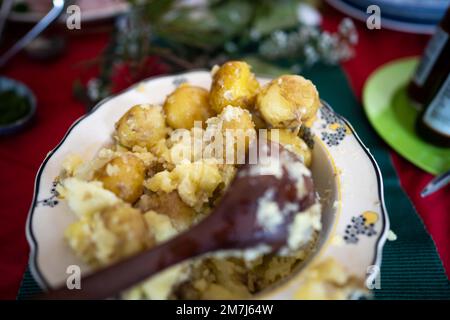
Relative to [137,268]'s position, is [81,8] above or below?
above

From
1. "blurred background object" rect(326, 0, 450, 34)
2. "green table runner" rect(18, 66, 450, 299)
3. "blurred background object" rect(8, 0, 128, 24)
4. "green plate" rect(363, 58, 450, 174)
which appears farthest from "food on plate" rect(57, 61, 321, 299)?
"blurred background object" rect(326, 0, 450, 34)

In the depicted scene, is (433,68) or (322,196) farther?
(433,68)

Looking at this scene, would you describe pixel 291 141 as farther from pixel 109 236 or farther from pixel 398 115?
pixel 398 115

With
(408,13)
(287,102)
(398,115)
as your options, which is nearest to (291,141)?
(287,102)

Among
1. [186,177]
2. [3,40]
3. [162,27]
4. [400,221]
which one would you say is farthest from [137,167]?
[3,40]

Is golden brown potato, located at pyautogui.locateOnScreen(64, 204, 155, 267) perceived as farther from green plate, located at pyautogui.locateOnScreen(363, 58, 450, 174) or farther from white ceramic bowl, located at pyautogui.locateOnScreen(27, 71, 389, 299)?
green plate, located at pyautogui.locateOnScreen(363, 58, 450, 174)

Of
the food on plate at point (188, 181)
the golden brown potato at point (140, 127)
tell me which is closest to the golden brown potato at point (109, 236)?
the food on plate at point (188, 181)

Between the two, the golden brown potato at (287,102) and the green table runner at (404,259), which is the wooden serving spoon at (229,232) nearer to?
the golden brown potato at (287,102)

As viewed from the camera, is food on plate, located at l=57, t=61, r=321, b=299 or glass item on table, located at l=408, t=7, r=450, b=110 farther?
glass item on table, located at l=408, t=7, r=450, b=110
